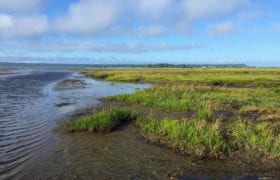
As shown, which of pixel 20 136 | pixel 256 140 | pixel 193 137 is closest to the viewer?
pixel 256 140

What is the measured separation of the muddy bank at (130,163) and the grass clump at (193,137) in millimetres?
362

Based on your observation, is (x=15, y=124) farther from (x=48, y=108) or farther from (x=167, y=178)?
(x=167, y=178)

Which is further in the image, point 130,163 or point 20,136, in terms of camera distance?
point 20,136

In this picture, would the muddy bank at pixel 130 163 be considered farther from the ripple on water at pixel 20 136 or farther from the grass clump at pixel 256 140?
the ripple on water at pixel 20 136

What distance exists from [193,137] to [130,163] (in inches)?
109

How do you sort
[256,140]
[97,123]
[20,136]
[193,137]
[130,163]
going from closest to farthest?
[130,163], [256,140], [193,137], [20,136], [97,123]

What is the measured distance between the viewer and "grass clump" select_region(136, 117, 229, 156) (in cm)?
1098

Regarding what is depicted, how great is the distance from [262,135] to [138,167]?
18.0 feet

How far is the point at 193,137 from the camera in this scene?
1154cm

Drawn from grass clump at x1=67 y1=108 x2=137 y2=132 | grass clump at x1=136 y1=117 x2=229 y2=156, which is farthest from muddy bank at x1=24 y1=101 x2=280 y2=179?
grass clump at x1=67 y1=108 x2=137 y2=132

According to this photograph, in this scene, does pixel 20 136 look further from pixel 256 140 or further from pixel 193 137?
pixel 256 140

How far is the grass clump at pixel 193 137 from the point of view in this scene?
11.0m

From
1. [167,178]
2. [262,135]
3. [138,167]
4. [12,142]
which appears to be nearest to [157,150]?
[138,167]

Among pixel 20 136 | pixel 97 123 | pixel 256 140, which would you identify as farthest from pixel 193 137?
pixel 20 136
